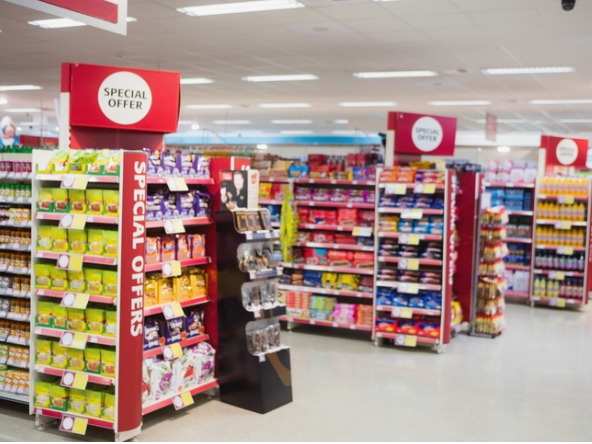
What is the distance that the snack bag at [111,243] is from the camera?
15.4ft

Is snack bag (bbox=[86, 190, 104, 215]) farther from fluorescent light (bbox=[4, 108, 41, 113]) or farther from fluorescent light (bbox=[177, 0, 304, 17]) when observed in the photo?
fluorescent light (bbox=[4, 108, 41, 113])

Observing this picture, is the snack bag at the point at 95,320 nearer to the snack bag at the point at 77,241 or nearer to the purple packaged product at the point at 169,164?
the snack bag at the point at 77,241

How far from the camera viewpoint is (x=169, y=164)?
5301 mm

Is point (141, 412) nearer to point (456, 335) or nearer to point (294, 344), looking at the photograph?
point (294, 344)

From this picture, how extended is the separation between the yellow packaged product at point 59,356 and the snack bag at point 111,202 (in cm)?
112

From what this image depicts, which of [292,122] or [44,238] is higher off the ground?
[292,122]

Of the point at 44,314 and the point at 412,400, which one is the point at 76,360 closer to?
the point at 44,314

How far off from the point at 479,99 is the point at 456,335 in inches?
301

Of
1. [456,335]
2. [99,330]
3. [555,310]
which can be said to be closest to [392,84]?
[555,310]

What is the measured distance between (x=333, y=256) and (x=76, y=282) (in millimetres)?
4043

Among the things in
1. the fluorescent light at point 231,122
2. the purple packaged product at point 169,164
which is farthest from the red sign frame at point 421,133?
the fluorescent light at point 231,122

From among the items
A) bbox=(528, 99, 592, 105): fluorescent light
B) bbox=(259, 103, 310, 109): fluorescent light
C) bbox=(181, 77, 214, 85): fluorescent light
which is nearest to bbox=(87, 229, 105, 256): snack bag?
bbox=(181, 77, 214, 85): fluorescent light

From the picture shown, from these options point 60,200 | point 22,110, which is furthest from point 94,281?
point 22,110

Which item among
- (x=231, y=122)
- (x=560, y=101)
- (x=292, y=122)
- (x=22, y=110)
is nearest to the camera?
(x=560, y=101)
